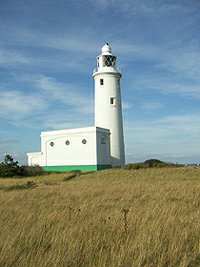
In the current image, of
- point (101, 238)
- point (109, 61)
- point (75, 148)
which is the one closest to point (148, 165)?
point (75, 148)

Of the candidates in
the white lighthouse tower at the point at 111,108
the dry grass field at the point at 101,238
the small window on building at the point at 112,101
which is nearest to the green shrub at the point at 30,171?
the white lighthouse tower at the point at 111,108

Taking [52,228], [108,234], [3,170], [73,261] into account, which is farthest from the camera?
[3,170]

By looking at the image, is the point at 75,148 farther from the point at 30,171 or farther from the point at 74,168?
the point at 30,171

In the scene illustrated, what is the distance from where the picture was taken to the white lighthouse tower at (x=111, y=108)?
37.5m

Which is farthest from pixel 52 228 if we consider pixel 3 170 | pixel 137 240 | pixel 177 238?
pixel 3 170

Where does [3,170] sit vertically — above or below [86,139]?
below

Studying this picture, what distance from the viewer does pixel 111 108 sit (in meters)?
37.2

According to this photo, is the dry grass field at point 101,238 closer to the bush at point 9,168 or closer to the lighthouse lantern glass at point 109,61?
the bush at point 9,168

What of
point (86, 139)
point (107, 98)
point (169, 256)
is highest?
point (107, 98)

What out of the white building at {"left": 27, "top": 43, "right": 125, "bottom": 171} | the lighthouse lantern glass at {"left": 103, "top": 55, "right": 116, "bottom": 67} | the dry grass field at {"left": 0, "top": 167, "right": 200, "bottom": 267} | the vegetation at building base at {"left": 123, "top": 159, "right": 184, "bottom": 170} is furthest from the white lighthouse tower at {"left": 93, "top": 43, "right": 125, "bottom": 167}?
the dry grass field at {"left": 0, "top": 167, "right": 200, "bottom": 267}

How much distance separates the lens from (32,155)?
40.1 m

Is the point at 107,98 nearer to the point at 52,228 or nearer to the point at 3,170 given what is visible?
the point at 3,170

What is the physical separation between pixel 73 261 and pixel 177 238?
162 cm

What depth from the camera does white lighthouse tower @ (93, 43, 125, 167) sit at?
123ft
